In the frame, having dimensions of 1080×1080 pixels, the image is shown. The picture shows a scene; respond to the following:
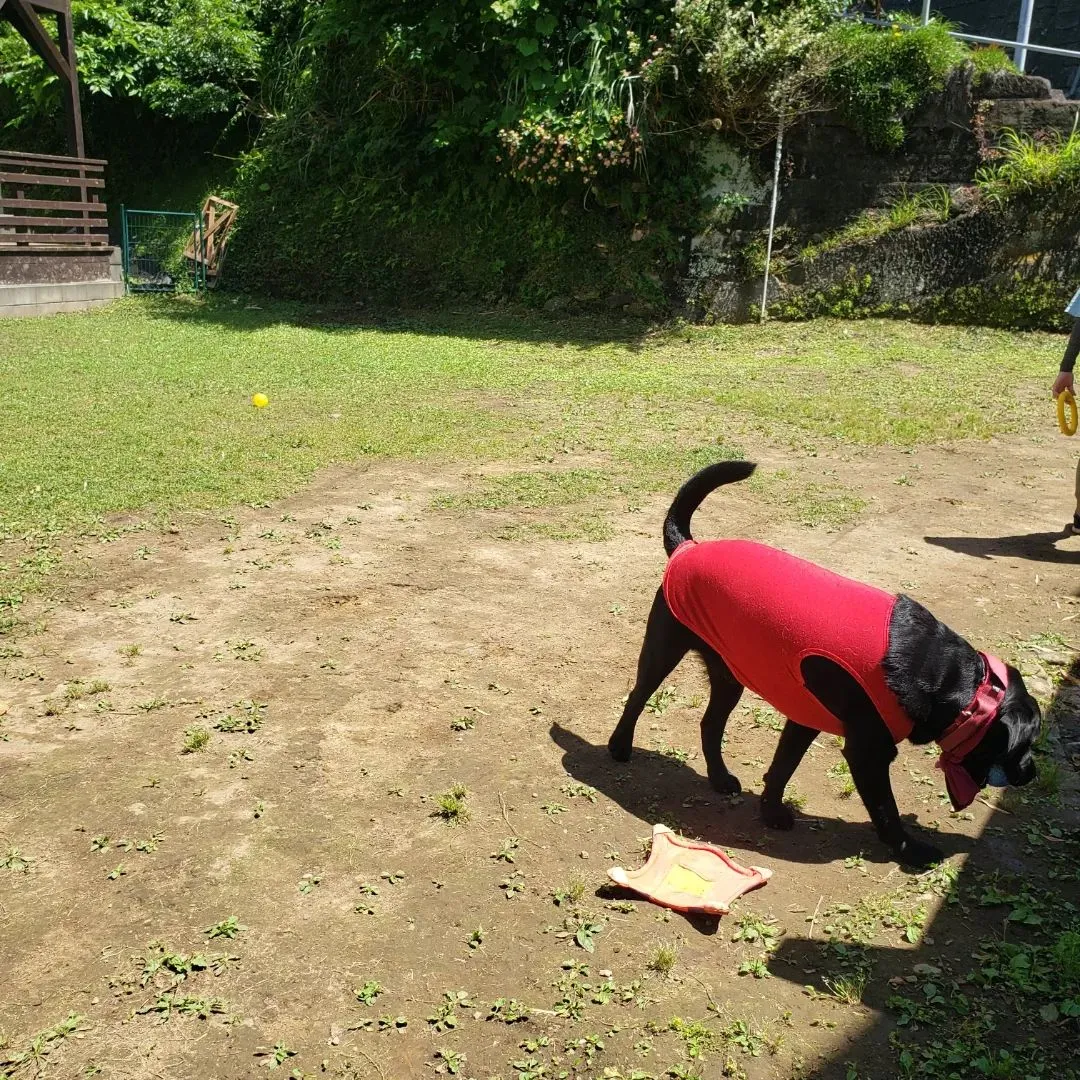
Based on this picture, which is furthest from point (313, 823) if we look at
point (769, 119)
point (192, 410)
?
point (769, 119)

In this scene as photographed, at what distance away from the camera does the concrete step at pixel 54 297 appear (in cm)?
1427

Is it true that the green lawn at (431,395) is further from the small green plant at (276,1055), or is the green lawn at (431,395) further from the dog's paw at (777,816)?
the small green plant at (276,1055)

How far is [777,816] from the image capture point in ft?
11.4

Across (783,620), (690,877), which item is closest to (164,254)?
(783,620)

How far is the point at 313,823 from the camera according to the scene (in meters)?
3.38

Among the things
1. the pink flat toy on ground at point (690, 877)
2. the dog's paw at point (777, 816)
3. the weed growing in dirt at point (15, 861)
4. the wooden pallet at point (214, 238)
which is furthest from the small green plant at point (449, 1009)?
the wooden pallet at point (214, 238)

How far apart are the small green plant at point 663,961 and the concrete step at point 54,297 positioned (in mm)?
14237

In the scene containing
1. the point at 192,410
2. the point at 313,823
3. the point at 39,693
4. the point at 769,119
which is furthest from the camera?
the point at 769,119

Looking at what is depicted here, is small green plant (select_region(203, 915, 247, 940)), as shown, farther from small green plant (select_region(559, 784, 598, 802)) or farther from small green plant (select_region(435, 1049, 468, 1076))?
small green plant (select_region(559, 784, 598, 802))

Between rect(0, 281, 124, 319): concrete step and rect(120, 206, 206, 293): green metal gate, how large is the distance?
1001 millimetres

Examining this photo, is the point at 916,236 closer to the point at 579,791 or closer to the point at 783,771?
the point at 783,771

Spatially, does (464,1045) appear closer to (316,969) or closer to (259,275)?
(316,969)

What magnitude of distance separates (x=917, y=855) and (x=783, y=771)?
0.47 meters

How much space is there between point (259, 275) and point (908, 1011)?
1570 centimetres
